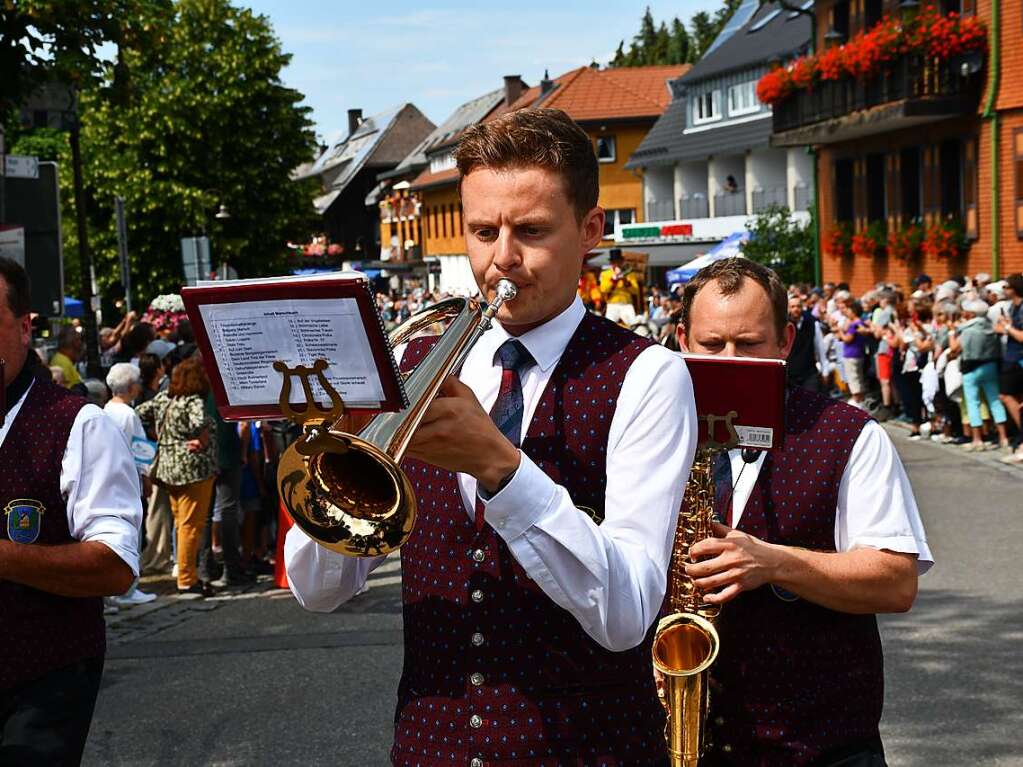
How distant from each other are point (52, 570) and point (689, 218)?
51077 millimetres

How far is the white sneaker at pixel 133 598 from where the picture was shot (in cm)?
1039

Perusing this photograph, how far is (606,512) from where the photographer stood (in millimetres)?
2480

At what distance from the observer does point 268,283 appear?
2.22 m

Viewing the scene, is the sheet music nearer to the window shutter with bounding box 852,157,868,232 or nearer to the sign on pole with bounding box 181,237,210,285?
the sign on pole with bounding box 181,237,210,285

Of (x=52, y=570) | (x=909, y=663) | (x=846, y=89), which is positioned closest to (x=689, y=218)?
(x=846, y=89)

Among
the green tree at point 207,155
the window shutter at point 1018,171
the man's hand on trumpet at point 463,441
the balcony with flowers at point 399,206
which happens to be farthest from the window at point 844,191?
the balcony with flowers at point 399,206

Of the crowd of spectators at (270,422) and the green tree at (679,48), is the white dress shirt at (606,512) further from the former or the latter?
the green tree at (679,48)

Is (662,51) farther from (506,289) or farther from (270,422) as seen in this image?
(506,289)

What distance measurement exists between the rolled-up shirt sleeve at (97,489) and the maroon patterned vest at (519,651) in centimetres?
144

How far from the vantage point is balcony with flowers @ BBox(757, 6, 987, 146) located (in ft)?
81.3

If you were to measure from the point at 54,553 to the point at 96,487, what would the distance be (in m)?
0.20

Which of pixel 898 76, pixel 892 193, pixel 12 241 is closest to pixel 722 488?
pixel 12 241

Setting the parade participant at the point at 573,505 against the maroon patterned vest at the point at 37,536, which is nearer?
the parade participant at the point at 573,505

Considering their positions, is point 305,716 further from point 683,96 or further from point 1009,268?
point 683,96
